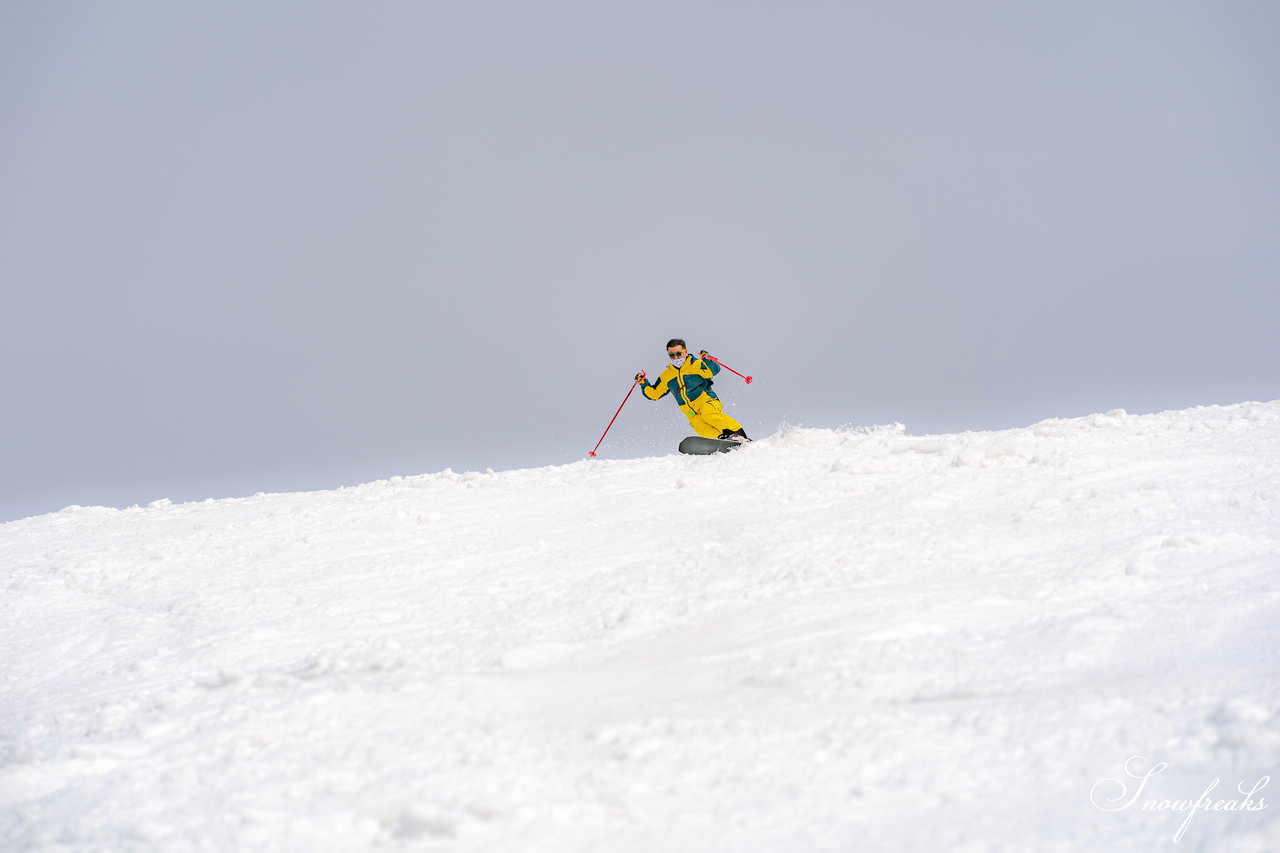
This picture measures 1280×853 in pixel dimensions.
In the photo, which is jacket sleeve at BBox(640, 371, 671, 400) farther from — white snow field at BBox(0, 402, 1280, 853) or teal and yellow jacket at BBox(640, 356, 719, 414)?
white snow field at BBox(0, 402, 1280, 853)

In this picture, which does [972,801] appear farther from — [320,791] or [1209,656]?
[320,791]

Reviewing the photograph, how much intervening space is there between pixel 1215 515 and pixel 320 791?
15.3 feet

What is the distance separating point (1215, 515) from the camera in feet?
17.6

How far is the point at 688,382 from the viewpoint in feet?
34.5

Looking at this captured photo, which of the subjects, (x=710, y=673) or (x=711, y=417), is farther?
(x=711, y=417)
